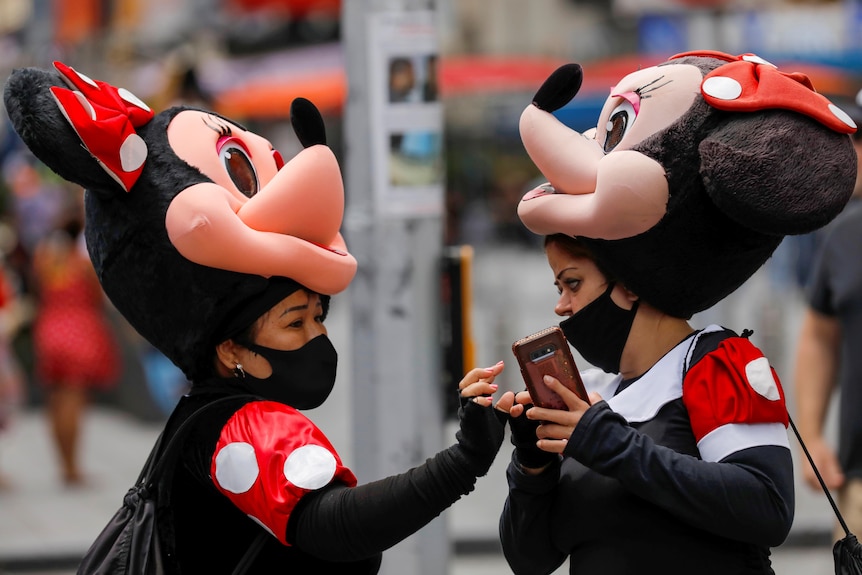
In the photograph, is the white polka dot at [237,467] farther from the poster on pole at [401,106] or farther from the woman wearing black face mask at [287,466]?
the poster on pole at [401,106]

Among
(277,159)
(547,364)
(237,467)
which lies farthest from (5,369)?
(547,364)

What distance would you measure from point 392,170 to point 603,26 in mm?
31195

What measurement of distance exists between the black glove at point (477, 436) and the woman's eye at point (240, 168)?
0.76m

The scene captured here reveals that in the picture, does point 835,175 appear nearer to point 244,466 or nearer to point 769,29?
point 244,466

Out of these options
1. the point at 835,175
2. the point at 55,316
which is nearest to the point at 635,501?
the point at 835,175

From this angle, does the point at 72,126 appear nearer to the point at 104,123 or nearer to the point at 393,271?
the point at 104,123

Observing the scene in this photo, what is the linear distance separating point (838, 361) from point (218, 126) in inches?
100

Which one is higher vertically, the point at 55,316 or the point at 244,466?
the point at 244,466

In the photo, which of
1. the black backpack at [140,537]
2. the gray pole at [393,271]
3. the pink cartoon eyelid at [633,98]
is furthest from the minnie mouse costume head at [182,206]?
the gray pole at [393,271]

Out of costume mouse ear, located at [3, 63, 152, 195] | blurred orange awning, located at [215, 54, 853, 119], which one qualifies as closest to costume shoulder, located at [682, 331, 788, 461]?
costume mouse ear, located at [3, 63, 152, 195]

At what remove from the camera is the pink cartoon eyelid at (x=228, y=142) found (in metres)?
2.75

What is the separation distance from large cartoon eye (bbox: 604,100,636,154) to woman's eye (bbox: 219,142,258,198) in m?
0.80

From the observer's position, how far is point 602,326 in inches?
102

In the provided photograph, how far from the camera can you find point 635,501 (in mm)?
2467
